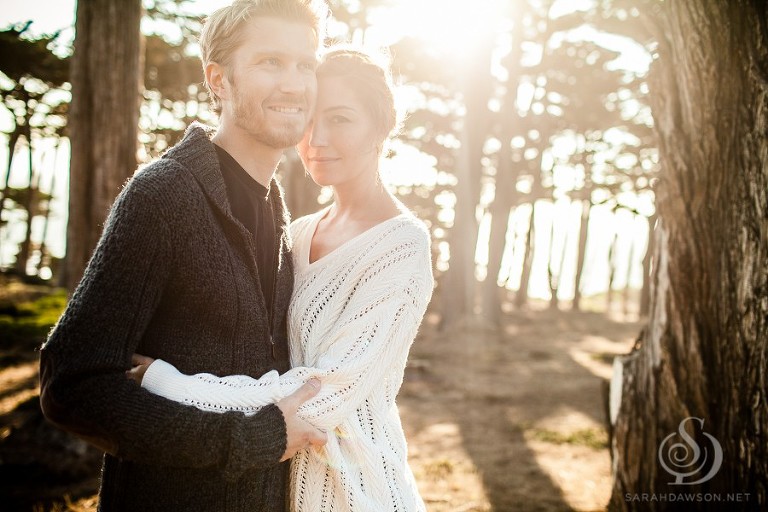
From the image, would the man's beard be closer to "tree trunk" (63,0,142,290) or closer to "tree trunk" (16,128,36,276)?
"tree trunk" (63,0,142,290)

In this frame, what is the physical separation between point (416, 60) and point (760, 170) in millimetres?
11438

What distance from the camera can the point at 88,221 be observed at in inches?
178

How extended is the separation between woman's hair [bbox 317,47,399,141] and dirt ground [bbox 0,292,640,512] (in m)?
3.53

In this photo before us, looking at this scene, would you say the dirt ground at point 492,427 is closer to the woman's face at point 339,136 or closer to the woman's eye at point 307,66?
the woman's face at point 339,136

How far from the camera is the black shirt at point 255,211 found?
1933 millimetres

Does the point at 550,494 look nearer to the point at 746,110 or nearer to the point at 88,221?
the point at 746,110

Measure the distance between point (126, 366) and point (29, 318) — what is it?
10644 millimetres

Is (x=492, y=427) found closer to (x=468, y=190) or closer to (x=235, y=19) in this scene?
(x=235, y=19)

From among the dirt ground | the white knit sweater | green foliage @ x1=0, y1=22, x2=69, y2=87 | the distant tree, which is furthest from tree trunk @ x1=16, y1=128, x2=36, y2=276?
the white knit sweater

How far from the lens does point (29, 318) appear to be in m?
10.2

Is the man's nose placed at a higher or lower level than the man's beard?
higher

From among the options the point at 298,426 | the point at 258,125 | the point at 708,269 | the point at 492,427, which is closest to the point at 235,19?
the point at 258,125
